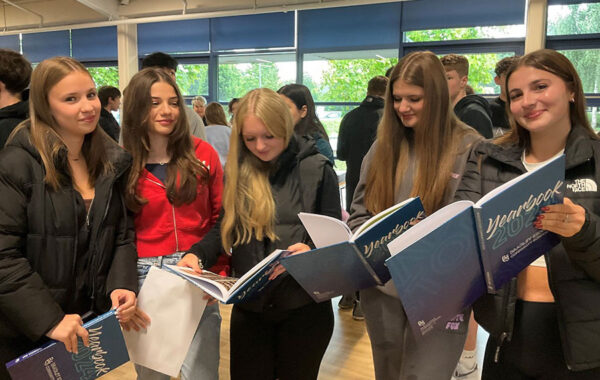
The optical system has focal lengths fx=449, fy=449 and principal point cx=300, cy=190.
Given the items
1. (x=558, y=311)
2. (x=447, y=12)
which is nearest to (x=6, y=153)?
(x=558, y=311)

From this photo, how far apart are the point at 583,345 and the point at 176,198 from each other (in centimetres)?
136

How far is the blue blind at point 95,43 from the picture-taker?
29.9 feet

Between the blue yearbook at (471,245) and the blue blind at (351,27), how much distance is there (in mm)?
6362

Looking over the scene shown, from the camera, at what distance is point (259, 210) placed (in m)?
1.59

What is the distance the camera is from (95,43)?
30.3ft

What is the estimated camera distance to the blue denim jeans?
168 cm

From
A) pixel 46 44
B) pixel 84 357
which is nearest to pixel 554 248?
pixel 84 357

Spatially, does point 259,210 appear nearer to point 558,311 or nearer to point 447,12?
point 558,311

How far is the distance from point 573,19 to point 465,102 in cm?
432

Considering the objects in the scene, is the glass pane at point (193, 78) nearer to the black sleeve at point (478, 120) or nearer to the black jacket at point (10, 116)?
the black sleeve at point (478, 120)

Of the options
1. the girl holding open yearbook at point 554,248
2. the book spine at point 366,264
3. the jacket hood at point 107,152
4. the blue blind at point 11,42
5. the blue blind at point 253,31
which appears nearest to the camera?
the girl holding open yearbook at point 554,248

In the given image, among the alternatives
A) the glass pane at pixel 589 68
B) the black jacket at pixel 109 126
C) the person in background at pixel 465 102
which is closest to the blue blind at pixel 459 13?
the glass pane at pixel 589 68

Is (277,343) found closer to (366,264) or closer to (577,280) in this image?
(366,264)

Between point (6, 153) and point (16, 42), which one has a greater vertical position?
point (16, 42)
